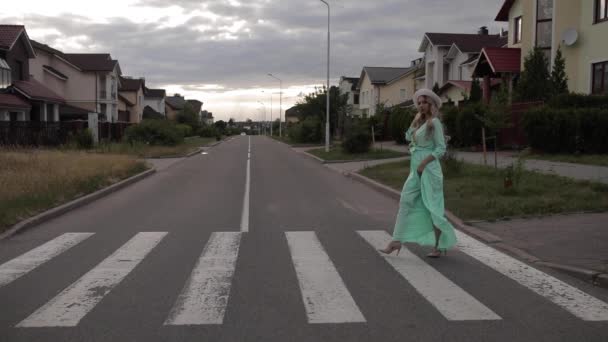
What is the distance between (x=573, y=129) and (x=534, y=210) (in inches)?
402

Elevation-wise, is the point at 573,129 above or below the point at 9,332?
above

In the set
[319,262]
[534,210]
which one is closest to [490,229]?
[534,210]

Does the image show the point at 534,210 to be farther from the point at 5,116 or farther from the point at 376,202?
the point at 5,116

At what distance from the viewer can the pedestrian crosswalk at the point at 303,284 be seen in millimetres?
5242

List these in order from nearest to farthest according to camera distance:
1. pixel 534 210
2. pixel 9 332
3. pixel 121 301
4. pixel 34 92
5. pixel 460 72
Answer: pixel 9 332 → pixel 121 301 → pixel 534 210 → pixel 34 92 → pixel 460 72

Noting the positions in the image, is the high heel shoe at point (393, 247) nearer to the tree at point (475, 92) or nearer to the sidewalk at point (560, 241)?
A: the sidewalk at point (560, 241)

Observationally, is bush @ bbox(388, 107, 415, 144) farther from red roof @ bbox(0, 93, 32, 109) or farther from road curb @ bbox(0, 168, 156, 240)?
red roof @ bbox(0, 93, 32, 109)

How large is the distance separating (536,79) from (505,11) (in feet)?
38.4

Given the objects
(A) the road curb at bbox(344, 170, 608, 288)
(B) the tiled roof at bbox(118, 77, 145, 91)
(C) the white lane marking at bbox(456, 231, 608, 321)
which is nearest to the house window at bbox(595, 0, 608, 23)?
(A) the road curb at bbox(344, 170, 608, 288)

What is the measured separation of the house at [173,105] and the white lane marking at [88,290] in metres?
95.5

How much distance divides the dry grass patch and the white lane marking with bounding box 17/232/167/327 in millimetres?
2883

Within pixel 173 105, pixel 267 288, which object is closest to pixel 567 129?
pixel 267 288

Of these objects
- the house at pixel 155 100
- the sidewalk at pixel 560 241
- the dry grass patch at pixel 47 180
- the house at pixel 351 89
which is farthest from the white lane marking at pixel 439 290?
the house at pixel 155 100

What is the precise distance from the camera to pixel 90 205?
43.2ft
